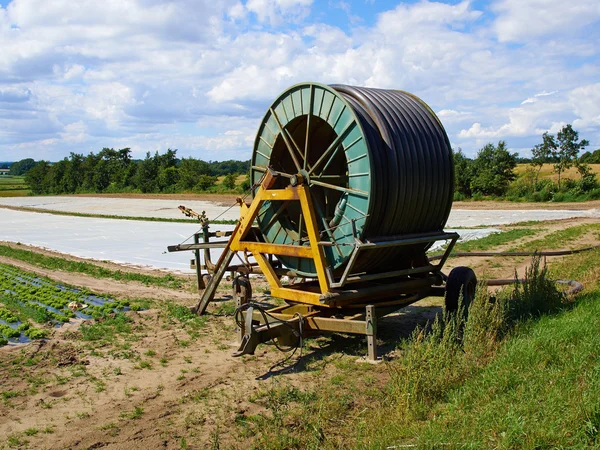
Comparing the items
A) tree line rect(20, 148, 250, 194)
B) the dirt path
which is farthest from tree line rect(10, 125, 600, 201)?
the dirt path

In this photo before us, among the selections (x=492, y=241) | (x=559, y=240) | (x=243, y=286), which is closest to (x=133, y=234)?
(x=492, y=241)

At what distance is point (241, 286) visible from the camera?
10039mm

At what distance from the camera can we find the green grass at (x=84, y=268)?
1499 cm

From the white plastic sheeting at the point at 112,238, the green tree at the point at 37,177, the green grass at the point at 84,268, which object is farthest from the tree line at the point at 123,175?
the green grass at the point at 84,268

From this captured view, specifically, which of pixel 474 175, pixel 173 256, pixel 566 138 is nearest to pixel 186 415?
pixel 173 256

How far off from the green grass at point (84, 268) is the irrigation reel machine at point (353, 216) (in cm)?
539

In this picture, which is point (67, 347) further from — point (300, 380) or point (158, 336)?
point (300, 380)

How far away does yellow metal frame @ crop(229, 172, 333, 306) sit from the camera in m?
8.28

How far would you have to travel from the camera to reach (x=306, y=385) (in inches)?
285

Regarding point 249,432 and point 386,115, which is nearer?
point 249,432

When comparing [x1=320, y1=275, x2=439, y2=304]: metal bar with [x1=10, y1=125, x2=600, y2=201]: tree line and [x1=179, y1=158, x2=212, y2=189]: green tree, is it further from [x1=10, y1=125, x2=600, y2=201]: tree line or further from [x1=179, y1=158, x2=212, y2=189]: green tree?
[x1=179, y1=158, x2=212, y2=189]: green tree

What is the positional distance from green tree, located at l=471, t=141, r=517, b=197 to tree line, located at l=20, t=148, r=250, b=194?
29.1 m

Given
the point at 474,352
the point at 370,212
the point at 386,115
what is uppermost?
the point at 386,115

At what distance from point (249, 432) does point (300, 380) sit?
1.66 meters
